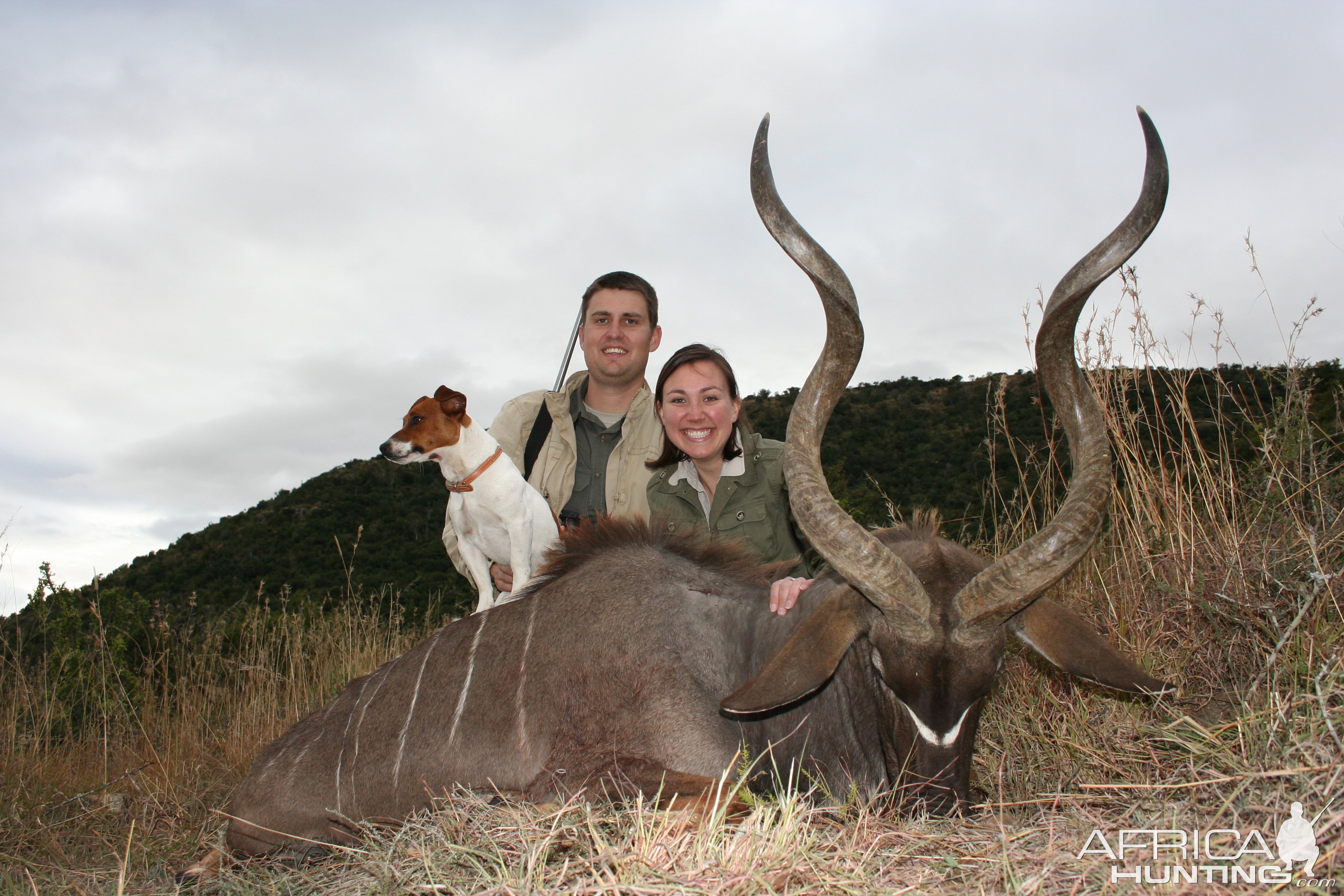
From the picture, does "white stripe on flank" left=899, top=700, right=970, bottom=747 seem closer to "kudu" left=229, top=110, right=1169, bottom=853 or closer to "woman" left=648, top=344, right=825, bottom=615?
"kudu" left=229, top=110, right=1169, bottom=853

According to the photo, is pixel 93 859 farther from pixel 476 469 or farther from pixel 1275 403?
pixel 1275 403

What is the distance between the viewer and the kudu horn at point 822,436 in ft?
8.82

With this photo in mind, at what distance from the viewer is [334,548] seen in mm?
21438

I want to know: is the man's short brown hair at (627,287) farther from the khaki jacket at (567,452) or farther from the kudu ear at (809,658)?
the kudu ear at (809,658)

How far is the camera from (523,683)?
3.33 m

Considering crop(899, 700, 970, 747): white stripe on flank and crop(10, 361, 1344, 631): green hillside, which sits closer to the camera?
crop(899, 700, 970, 747): white stripe on flank

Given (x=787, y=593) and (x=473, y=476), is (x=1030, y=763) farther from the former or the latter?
(x=473, y=476)

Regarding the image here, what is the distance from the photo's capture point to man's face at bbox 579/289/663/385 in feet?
19.0

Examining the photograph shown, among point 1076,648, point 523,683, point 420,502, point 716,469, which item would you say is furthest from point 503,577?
point 420,502

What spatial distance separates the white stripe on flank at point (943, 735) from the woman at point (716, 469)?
1736 mm

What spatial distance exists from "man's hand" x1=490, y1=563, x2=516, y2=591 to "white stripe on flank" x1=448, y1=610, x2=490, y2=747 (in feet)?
5.08

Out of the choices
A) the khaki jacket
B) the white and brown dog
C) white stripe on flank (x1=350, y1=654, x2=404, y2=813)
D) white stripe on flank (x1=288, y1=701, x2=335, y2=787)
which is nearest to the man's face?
the khaki jacket

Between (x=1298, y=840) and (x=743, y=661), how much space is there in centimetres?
174

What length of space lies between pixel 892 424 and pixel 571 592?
2036cm
